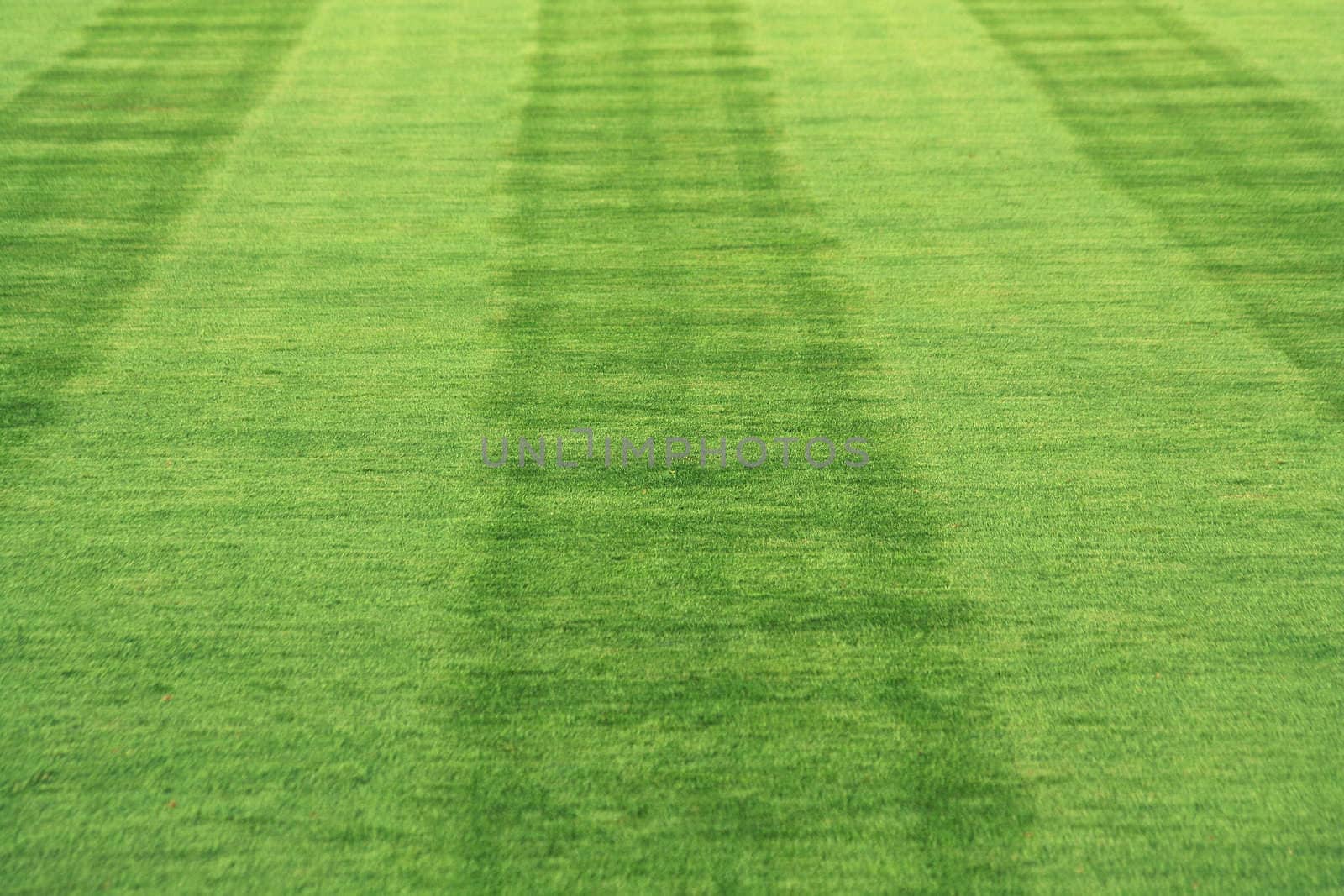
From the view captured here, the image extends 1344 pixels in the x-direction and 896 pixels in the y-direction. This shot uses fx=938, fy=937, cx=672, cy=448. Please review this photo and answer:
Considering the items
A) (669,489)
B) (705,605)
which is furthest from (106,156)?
(705,605)

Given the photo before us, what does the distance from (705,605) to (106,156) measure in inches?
130

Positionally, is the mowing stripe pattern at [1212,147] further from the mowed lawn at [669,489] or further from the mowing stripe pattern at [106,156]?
the mowing stripe pattern at [106,156]

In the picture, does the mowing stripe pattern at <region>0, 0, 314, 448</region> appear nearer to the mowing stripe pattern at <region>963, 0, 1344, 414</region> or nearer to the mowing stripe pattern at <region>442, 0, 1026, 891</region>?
the mowing stripe pattern at <region>442, 0, 1026, 891</region>

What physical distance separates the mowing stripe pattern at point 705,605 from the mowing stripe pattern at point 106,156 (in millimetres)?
1352

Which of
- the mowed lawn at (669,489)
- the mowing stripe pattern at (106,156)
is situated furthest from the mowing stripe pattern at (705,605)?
the mowing stripe pattern at (106,156)

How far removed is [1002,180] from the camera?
371cm

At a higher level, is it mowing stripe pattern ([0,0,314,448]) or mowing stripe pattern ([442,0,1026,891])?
mowing stripe pattern ([0,0,314,448])

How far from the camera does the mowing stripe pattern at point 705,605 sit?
182 cm

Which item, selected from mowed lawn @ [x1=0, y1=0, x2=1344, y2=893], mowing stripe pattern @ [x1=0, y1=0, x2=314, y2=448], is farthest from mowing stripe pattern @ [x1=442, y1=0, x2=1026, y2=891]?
mowing stripe pattern @ [x1=0, y1=0, x2=314, y2=448]

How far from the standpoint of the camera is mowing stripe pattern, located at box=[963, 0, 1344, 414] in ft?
10.4

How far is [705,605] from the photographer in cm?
221

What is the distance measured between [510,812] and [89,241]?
276cm

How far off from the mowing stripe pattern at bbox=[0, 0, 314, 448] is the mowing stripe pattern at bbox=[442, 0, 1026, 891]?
4.44 feet

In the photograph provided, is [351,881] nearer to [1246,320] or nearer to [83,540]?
[83,540]
